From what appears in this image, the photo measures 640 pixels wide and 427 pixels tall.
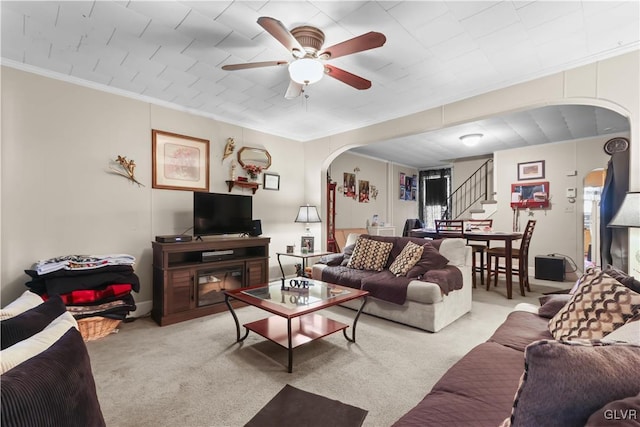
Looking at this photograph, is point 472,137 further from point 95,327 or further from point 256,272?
point 95,327

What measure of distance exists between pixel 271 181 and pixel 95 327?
9.60 ft

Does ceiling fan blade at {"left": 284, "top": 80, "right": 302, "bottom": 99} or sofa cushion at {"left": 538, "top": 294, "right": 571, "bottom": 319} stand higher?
ceiling fan blade at {"left": 284, "top": 80, "right": 302, "bottom": 99}

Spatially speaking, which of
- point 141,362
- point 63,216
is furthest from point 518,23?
point 63,216

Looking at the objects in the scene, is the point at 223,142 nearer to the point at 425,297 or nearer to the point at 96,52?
the point at 96,52

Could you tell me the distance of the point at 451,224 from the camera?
474 centimetres

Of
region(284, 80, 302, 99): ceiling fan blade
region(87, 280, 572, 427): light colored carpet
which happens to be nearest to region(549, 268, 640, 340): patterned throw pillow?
region(87, 280, 572, 427): light colored carpet

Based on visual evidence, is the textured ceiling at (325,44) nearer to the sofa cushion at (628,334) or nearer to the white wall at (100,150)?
the white wall at (100,150)

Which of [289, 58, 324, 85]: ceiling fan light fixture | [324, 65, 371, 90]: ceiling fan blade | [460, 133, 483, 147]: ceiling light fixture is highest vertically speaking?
[460, 133, 483, 147]: ceiling light fixture

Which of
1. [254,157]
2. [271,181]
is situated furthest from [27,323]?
[271,181]

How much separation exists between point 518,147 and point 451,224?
2875mm

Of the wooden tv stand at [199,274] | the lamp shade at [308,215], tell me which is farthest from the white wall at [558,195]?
the wooden tv stand at [199,274]

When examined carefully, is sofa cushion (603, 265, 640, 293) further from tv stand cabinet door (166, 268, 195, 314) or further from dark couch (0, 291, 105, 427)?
tv stand cabinet door (166, 268, 195, 314)

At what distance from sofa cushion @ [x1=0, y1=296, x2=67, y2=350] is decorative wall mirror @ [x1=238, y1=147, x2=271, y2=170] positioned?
11.3ft

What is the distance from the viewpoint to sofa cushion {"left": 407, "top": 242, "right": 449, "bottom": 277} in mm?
3244
